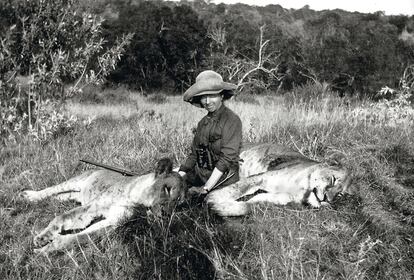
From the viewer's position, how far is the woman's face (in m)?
3.79

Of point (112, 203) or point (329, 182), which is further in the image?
point (329, 182)

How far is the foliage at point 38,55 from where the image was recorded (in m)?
6.56

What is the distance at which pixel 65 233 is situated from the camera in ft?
10.2

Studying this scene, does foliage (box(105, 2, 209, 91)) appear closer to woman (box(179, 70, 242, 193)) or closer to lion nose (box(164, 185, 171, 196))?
woman (box(179, 70, 242, 193))

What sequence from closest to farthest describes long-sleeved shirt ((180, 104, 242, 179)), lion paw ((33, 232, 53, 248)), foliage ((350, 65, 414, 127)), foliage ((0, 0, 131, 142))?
lion paw ((33, 232, 53, 248)) < long-sleeved shirt ((180, 104, 242, 179)) < foliage ((350, 65, 414, 127)) < foliage ((0, 0, 131, 142))

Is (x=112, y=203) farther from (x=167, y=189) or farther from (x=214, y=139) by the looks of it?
(x=214, y=139)

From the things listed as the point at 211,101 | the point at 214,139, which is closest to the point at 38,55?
the point at 211,101

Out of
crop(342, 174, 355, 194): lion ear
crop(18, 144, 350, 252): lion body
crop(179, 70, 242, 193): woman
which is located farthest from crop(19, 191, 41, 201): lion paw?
crop(342, 174, 355, 194): lion ear

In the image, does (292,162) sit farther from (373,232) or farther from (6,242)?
(6,242)

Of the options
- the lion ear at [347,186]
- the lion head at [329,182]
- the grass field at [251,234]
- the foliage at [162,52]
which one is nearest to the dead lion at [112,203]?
the grass field at [251,234]

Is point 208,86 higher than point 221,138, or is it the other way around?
point 208,86

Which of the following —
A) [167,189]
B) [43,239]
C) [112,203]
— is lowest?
[43,239]

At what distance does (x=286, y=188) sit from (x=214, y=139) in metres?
0.83

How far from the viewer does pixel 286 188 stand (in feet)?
11.8
